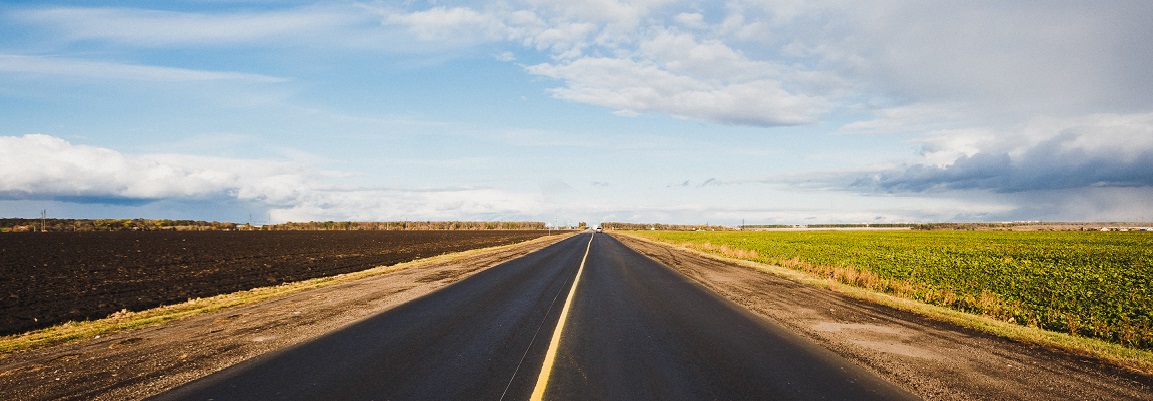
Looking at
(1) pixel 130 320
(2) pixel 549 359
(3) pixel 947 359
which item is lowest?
(1) pixel 130 320

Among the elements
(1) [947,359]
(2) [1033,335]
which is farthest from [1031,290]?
(1) [947,359]

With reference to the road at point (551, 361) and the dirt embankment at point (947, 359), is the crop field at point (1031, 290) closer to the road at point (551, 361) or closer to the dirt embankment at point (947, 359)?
the dirt embankment at point (947, 359)

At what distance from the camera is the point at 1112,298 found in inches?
567

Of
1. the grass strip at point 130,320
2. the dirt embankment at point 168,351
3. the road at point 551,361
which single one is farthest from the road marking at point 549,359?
the grass strip at point 130,320

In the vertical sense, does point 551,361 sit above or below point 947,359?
above

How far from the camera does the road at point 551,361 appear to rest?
629 centimetres

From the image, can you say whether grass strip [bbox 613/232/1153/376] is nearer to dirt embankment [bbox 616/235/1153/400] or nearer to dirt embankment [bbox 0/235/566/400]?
dirt embankment [bbox 616/235/1153/400]

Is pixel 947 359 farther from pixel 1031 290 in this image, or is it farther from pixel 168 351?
pixel 168 351

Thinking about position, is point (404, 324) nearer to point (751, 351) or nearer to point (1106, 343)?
point (751, 351)

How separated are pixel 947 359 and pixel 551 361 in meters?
6.34

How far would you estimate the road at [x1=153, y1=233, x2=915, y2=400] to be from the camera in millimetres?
6285

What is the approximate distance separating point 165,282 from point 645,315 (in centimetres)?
2048

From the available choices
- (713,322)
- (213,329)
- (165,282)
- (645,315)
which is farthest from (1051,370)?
(165,282)

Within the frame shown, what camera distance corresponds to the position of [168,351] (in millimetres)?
8586
